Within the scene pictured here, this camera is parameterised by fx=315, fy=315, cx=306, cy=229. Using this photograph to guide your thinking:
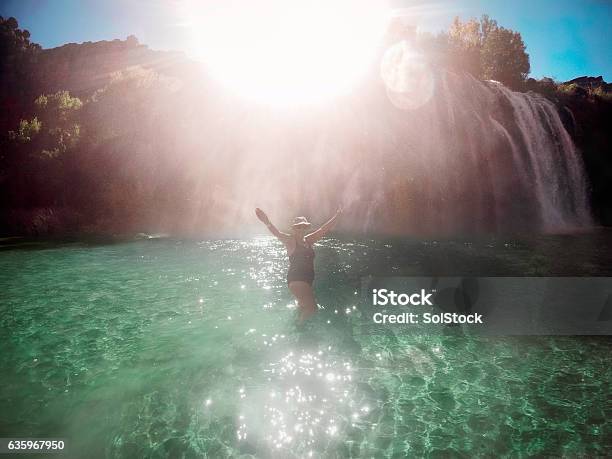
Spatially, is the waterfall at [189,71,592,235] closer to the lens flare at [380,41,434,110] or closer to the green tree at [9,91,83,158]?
the lens flare at [380,41,434,110]

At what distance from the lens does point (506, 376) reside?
6.51 metres

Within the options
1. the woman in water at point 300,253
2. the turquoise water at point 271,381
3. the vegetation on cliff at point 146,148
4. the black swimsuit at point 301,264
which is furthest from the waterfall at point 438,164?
the black swimsuit at point 301,264

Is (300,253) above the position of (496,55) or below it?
below

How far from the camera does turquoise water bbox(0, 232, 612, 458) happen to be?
488cm

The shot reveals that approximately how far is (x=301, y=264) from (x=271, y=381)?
320cm

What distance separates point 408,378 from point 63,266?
59.8 ft

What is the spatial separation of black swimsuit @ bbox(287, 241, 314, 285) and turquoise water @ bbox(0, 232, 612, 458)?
4.78 ft

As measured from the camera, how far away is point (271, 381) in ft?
21.0

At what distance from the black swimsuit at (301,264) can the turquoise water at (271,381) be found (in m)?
1.46

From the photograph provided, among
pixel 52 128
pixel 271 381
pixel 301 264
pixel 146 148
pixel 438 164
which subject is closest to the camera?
pixel 271 381
